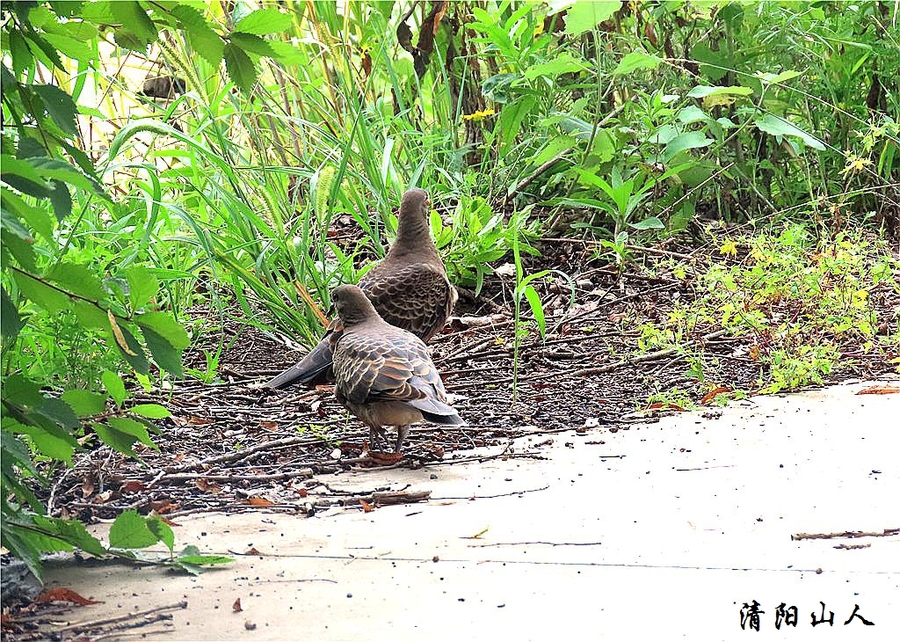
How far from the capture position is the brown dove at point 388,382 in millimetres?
3268

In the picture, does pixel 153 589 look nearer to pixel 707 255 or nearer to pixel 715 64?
pixel 707 255

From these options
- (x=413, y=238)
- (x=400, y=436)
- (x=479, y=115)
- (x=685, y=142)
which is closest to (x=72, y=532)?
(x=400, y=436)

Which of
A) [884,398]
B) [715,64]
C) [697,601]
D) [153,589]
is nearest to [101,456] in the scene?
[153,589]

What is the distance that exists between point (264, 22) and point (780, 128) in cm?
434

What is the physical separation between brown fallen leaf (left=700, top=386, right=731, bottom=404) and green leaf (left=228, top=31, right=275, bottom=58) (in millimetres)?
2659

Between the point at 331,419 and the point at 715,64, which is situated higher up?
the point at 715,64

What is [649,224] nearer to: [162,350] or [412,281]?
[412,281]

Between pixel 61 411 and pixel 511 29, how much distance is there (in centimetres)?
436

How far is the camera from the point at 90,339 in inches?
123

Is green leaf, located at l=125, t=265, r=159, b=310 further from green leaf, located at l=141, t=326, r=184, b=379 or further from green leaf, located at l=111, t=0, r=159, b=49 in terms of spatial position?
green leaf, located at l=111, t=0, r=159, b=49

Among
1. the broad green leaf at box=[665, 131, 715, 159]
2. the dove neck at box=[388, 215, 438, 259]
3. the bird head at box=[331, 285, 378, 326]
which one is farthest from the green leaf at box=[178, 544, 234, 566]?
the broad green leaf at box=[665, 131, 715, 159]

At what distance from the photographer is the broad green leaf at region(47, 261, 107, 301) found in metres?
1.78

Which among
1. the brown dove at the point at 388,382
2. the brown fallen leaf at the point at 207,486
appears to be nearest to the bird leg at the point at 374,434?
the brown dove at the point at 388,382

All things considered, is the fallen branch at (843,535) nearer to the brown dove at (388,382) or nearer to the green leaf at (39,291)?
the brown dove at (388,382)
